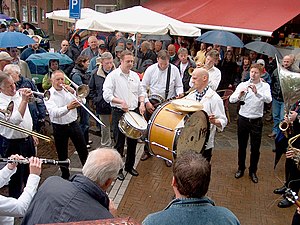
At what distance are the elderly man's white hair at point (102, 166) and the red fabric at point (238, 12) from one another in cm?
886

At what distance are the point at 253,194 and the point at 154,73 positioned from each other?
2660 mm

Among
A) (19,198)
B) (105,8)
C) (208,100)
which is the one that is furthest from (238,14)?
(105,8)

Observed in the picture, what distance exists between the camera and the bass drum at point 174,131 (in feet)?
15.1

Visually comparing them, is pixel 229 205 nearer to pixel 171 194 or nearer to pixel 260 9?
pixel 171 194

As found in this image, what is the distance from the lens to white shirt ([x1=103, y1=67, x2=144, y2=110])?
5683mm

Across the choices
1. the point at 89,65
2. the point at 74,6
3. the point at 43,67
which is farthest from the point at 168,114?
the point at 74,6

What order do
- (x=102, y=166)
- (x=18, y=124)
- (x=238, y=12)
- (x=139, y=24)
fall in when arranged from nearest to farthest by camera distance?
1. (x=102, y=166)
2. (x=18, y=124)
3. (x=139, y=24)
4. (x=238, y=12)

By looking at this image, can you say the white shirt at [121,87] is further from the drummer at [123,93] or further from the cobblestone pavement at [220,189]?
the cobblestone pavement at [220,189]

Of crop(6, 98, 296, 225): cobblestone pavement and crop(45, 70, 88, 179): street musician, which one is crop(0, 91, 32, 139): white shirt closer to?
crop(45, 70, 88, 179): street musician

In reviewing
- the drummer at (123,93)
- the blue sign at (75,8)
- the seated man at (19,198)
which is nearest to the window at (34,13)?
the blue sign at (75,8)

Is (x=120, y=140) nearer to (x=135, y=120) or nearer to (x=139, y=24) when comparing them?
(x=135, y=120)

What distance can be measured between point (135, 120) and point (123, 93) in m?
0.61

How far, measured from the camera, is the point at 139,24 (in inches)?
340

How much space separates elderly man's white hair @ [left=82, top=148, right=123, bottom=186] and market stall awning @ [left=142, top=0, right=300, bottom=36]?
863 centimetres
